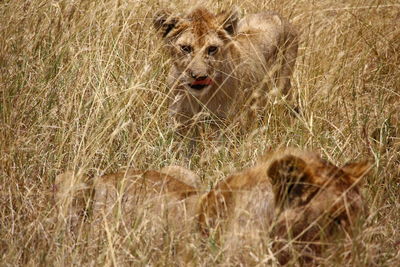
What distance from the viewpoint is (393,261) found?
395cm

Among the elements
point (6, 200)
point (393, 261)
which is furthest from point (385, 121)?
point (6, 200)

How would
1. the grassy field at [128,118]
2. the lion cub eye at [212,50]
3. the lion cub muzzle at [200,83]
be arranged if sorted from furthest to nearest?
the lion cub eye at [212,50] → the lion cub muzzle at [200,83] → the grassy field at [128,118]

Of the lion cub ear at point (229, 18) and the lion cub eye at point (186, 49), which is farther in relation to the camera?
the lion cub ear at point (229, 18)

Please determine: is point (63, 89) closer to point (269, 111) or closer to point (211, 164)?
point (211, 164)

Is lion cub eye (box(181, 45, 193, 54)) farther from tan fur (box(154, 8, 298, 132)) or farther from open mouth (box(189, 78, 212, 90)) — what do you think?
open mouth (box(189, 78, 212, 90))

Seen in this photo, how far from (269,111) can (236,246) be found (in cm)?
243

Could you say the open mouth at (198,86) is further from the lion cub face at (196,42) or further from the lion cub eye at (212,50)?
the lion cub eye at (212,50)

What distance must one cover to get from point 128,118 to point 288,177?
1.83 m

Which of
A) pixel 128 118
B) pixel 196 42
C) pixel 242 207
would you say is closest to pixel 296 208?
A: pixel 242 207

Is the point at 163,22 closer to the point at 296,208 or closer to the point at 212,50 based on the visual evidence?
the point at 212,50

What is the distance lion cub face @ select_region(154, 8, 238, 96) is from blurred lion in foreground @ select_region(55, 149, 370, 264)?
1710 mm

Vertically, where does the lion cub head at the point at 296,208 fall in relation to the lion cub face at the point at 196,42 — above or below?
above

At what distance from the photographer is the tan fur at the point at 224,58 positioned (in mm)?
6133

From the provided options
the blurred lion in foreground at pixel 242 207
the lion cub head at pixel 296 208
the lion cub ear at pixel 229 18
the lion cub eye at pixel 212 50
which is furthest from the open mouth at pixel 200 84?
the lion cub head at pixel 296 208
